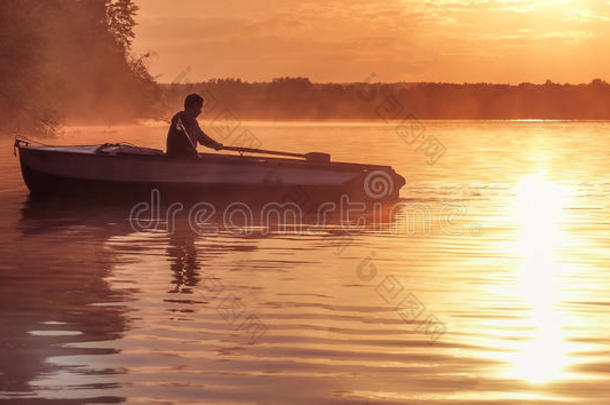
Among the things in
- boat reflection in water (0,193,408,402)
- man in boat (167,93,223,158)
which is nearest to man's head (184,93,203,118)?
man in boat (167,93,223,158)

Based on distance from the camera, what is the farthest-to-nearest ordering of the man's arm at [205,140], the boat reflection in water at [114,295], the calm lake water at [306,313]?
the man's arm at [205,140], the boat reflection in water at [114,295], the calm lake water at [306,313]

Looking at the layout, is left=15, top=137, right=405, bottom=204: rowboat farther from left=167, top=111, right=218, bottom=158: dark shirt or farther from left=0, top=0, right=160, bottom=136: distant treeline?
left=0, top=0, right=160, bottom=136: distant treeline

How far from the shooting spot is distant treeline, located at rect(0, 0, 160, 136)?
40.1 m

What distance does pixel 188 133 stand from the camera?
18.5m

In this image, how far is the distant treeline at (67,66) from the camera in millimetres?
40125

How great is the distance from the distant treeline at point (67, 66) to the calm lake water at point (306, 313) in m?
23.8

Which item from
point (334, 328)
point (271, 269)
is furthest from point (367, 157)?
point (334, 328)

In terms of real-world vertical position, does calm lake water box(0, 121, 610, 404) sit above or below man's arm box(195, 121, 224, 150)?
below

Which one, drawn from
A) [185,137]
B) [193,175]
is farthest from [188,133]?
[193,175]

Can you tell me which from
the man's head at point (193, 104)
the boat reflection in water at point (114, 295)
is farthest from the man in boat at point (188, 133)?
the boat reflection in water at point (114, 295)

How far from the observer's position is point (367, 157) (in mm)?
39688

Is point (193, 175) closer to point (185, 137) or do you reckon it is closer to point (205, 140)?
point (185, 137)

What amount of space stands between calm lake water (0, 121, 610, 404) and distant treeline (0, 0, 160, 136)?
23.8 m

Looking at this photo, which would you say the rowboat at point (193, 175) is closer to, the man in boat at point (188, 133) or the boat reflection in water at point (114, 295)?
the man in boat at point (188, 133)
